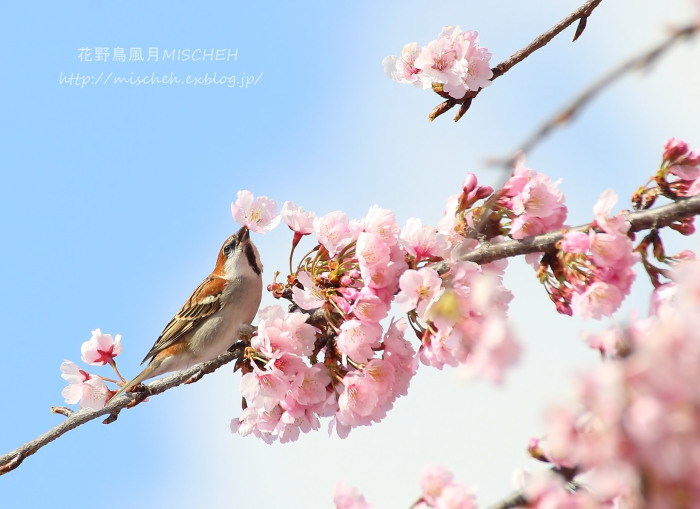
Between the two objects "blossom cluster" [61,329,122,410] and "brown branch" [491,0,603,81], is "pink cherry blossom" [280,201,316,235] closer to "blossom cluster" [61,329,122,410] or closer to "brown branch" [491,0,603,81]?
"blossom cluster" [61,329,122,410]

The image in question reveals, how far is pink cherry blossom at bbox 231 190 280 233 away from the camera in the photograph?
3881 millimetres

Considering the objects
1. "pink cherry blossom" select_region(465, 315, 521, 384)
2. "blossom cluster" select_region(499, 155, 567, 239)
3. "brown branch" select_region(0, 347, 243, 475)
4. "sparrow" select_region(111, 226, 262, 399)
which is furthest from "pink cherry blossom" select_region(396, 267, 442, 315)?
"sparrow" select_region(111, 226, 262, 399)

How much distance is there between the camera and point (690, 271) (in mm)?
1455

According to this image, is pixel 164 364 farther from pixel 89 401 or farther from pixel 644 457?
pixel 644 457

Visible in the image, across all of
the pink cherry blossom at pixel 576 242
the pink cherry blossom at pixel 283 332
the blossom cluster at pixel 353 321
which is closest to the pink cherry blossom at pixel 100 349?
the blossom cluster at pixel 353 321

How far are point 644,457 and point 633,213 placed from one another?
2107 millimetres

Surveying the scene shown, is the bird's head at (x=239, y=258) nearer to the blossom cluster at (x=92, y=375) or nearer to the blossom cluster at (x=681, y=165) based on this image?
the blossom cluster at (x=92, y=375)

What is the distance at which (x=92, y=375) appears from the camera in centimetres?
410

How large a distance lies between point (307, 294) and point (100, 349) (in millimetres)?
1396

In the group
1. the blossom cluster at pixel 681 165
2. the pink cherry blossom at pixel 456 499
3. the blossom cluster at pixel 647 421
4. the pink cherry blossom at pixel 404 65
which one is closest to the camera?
the blossom cluster at pixel 647 421

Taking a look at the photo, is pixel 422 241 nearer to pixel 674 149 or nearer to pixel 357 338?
pixel 357 338

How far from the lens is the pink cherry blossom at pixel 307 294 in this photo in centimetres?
346

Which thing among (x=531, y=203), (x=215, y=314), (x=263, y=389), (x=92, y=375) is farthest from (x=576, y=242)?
(x=215, y=314)

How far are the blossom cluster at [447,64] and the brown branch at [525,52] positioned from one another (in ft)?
0.12
